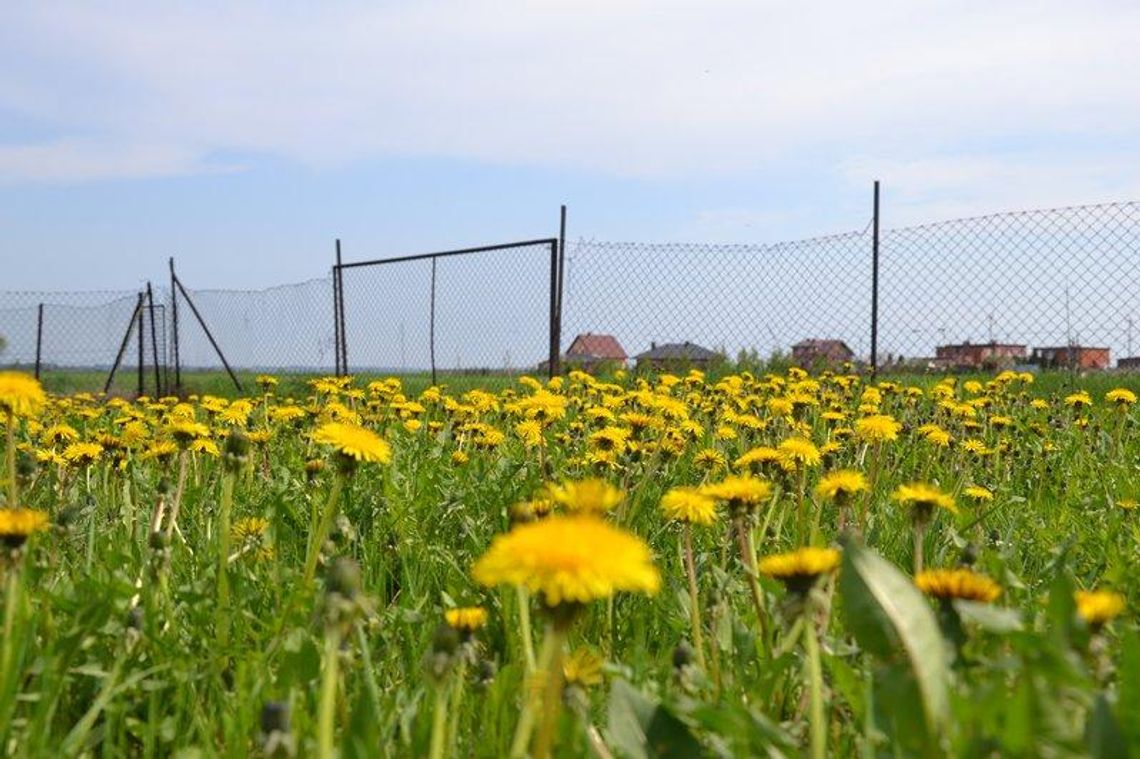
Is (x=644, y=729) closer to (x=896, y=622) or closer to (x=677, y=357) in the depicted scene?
(x=896, y=622)

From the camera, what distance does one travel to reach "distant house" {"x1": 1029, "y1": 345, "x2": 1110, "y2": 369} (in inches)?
359

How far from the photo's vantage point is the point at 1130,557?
242 centimetres

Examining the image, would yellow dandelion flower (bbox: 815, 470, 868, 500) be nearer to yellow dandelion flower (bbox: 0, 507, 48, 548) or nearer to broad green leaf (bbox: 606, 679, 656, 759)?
broad green leaf (bbox: 606, 679, 656, 759)

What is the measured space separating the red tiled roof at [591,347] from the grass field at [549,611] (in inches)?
307

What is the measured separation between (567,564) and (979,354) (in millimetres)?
9419

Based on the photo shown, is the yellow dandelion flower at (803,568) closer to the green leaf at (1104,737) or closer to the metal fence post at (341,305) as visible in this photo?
the green leaf at (1104,737)

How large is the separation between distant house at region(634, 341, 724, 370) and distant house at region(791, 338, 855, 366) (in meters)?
0.74

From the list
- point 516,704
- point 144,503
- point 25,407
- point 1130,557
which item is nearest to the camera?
point 516,704

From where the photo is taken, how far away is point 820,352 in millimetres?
10234

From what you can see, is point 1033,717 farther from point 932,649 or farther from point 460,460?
point 460,460

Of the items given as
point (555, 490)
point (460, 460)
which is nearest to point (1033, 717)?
point (555, 490)

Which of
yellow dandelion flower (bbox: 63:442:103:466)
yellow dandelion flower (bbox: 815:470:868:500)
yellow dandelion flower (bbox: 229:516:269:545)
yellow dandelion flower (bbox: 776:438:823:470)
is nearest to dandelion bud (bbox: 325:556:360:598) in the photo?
yellow dandelion flower (bbox: 815:470:868:500)

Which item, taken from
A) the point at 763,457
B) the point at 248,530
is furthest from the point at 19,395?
the point at 763,457

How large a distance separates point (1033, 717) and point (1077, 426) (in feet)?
14.4
